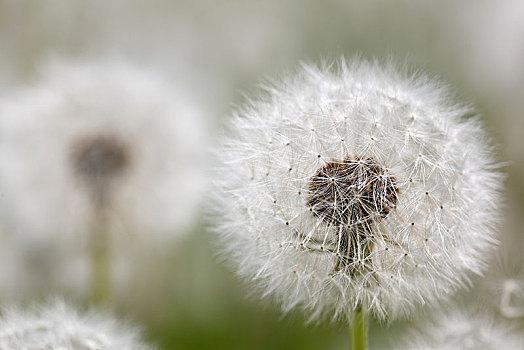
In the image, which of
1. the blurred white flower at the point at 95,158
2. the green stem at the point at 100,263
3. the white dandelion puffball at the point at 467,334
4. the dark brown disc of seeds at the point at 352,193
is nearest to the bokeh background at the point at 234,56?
the blurred white flower at the point at 95,158

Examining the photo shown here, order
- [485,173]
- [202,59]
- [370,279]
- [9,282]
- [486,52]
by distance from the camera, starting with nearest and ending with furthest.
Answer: [370,279] < [485,173] < [9,282] < [486,52] < [202,59]

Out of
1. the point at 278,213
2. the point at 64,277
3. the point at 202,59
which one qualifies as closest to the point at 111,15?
the point at 202,59

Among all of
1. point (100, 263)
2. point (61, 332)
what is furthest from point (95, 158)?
point (61, 332)

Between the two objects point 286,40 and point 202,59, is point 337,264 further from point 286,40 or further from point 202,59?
point 202,59

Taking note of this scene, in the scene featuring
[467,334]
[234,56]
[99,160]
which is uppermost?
[234,56]

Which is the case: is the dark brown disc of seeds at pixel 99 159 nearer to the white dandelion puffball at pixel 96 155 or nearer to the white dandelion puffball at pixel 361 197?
the white dandelion puffball at pixel 96 155

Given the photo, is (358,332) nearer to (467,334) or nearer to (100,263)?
(467,334)

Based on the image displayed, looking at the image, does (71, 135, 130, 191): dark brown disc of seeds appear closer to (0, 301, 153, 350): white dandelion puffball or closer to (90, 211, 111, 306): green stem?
(90, 211, 111, 306): green stem
